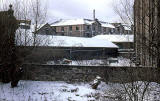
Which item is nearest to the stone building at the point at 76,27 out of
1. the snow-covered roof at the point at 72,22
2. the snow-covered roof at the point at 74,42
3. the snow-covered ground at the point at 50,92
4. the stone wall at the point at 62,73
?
the snow-covered roof at the point at 72,22

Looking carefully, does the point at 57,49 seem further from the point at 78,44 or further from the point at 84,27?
the point at 84,27

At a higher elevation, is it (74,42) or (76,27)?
(76,27)

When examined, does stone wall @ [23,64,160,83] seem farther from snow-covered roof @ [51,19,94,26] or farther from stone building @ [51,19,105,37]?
snow-covered roof @ [51,19,94,26]

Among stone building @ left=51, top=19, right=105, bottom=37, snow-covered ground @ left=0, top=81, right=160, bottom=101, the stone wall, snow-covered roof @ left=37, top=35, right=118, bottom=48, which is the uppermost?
stone building @ left=51, top=19, right=105, bottom=37

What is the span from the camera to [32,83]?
42.9 ft

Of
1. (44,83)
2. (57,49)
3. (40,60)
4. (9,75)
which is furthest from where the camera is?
(57,49)

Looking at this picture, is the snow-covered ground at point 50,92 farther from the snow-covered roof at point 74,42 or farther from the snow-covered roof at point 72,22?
the snow-covered roof at point 72,22

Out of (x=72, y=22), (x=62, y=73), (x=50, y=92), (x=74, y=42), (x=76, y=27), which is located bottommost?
(x=50, y=92)

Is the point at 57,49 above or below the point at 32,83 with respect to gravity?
above

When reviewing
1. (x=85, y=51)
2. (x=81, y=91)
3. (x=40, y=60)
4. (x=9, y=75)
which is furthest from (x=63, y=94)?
(x=85, y=51)

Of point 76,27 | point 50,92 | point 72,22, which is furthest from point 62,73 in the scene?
point 72,22

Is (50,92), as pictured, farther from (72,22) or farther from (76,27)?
(72,22)

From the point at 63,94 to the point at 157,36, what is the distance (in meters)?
6.57

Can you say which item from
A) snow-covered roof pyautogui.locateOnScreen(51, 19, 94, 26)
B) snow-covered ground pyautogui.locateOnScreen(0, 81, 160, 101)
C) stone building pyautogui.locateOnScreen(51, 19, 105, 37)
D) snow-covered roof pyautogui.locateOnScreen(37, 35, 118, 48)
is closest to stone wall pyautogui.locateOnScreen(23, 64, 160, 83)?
snow-covered ground pyautogui.locateOnScreen(0, 81, 160, 101)
